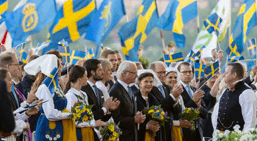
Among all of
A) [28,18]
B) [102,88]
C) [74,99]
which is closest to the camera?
[74,99]

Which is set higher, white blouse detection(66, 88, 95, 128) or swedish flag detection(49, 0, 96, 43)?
swedish flag detection(49, 0, 96, 43)

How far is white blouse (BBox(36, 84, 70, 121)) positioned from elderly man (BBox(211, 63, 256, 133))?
113 inches

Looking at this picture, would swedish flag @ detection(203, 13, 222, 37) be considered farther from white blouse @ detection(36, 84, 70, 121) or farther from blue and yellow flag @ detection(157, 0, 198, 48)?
white blouse @ detection(36, 84, 70, 121)

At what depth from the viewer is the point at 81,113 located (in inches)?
310

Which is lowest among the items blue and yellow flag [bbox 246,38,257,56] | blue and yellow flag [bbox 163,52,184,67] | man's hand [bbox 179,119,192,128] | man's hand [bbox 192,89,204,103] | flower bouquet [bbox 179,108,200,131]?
man's hand [bbox 179,119,192,128]

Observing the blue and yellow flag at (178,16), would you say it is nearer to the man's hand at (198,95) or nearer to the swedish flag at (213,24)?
the swedish flag at (213,24)

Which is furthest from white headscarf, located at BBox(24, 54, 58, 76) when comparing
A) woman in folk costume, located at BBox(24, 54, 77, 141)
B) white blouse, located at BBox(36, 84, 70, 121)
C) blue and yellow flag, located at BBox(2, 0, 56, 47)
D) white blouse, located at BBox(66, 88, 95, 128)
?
blue and yellow flag, located at BBox(2, 0, 56, 47)

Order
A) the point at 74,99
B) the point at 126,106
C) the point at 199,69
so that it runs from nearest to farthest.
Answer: the point at 74,99, the point at 126,106, the point at 199,69

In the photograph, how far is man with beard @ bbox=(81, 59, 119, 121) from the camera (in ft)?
28.9

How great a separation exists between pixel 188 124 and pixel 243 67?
1838 millimetres

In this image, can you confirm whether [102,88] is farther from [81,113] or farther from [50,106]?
[50,106]

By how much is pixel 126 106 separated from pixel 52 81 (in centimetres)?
189

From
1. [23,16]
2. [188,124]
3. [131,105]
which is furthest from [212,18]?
[131,105]

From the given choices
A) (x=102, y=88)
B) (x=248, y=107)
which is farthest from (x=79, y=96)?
(x=248, y=107)
